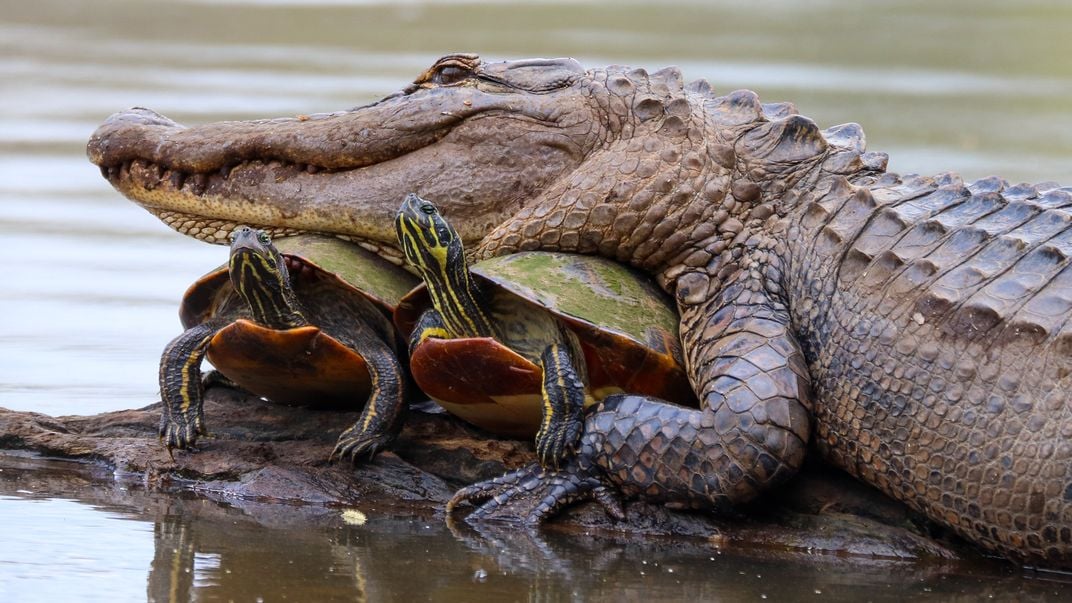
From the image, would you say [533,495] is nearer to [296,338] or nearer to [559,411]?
[559,411]

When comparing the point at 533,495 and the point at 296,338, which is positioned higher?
the point at 296,338

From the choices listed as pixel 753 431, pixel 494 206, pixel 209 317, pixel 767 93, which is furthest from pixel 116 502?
pixel 767 93

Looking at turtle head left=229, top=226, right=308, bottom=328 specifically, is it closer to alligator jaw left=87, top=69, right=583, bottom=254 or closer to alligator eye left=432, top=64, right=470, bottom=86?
alligator jaw left=87, top=69, right=583, bottom=254

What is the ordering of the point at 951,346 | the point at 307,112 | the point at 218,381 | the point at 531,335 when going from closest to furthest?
the point at 951,346, the point at 531,335, the point at 218,381, the point at 307,112

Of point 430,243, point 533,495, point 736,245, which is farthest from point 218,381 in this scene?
point 736,245

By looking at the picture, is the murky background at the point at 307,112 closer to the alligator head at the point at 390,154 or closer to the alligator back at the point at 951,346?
the alligator back at the point at 951,346

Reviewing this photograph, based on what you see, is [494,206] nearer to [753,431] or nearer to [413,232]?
[413,232]
